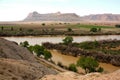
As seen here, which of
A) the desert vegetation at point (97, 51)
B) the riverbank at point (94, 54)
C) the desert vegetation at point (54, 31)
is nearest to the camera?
the riverbank at point (94, 54)

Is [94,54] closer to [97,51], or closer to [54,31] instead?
[97,51]

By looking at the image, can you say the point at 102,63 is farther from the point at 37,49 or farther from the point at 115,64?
the point at 37,49

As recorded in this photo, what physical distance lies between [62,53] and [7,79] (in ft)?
125

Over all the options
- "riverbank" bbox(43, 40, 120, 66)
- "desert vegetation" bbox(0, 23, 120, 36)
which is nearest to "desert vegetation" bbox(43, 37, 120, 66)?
"riverbank" bbox(43, 40, 120, 66)

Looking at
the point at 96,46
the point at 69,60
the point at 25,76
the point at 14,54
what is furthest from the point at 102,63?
the point at 25,76

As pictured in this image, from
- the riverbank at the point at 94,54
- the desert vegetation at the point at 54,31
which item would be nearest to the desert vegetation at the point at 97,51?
the riverbank at the point at 94,54

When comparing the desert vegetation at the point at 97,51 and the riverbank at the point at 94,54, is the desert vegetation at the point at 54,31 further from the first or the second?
the riverbank at the point at 94,54

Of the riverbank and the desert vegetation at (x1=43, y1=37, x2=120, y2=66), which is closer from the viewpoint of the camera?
the riverbank

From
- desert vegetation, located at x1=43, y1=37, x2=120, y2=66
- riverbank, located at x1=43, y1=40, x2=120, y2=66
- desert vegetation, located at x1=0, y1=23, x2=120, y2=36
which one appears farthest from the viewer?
desert vegetation, located at x1=0, y1=23, x2=120, y2=36

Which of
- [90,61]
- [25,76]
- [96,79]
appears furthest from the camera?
[90,61]

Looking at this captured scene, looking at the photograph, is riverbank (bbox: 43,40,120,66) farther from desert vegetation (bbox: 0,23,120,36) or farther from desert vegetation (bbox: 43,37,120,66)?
desert vegetation (bbox: 0,23,120,36)

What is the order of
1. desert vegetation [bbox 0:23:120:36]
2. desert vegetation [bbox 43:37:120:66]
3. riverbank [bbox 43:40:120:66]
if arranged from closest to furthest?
1. riverbank [bbox 43:40:120:66]
2. desert vegetation [bbox 43:37:120:66]
3. desert vegetation [bbox 0:23:120:36]

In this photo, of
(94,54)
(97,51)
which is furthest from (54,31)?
(94,54)

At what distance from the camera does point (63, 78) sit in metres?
11.2
